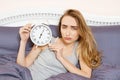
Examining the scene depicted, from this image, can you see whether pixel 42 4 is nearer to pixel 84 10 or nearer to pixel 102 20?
pixel 84 10

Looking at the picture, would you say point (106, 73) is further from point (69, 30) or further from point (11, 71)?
point (11, 71)

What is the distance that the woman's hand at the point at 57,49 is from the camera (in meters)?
1.68

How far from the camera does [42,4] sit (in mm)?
2117

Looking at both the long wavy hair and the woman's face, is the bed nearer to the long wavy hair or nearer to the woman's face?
the long wavy hair

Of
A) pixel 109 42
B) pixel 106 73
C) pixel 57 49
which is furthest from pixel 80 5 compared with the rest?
pixel 106 73

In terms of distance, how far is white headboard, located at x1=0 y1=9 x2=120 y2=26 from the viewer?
2033 millimetres

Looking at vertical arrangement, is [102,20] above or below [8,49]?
above

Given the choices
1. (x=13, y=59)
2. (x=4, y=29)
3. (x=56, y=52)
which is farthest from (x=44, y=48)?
(x=4, y=29)

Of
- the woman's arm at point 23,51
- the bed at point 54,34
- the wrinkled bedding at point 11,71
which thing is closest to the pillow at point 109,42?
the bed at point 54,34

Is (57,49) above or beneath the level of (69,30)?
beneath

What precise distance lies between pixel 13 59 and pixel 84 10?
29.5 inches

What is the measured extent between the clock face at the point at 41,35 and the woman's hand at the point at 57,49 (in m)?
0.05

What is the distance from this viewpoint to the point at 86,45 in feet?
5.68

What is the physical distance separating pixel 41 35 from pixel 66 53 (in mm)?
219
